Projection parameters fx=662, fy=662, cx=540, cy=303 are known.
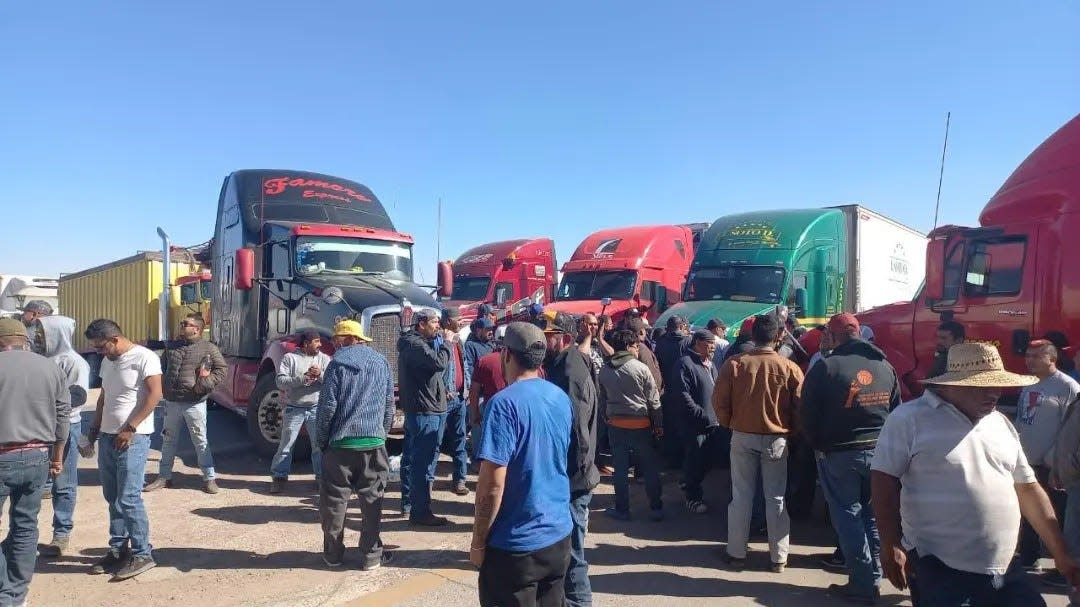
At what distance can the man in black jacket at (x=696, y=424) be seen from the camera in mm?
6230

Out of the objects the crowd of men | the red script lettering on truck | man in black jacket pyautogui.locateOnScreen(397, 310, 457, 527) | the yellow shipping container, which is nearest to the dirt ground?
the crowd of men

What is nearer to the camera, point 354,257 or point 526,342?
point 526,342

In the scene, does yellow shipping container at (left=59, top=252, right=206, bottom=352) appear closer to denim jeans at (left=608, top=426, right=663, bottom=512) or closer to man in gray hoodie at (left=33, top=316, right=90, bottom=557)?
man in gray hoodie at (left=33, top=316, right=90, bottom=557)

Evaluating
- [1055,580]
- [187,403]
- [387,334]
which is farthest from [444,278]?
A: [1055,580]

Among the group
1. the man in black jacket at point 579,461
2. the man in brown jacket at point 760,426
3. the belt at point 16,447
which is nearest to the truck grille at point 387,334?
the man in black jacket at point 579,461

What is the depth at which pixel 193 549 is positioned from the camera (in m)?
5.20

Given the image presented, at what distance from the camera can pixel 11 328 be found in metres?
4.23

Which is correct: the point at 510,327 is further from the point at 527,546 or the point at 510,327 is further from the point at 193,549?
the point at 193,549

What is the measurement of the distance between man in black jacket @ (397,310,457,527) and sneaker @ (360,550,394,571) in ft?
2.25

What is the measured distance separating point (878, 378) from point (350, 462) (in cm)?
364

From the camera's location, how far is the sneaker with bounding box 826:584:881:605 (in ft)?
13.8

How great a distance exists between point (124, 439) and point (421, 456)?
2.22 metres

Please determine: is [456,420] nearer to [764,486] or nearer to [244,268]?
[764,486]

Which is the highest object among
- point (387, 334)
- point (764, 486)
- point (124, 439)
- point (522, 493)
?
point (387, 334)
